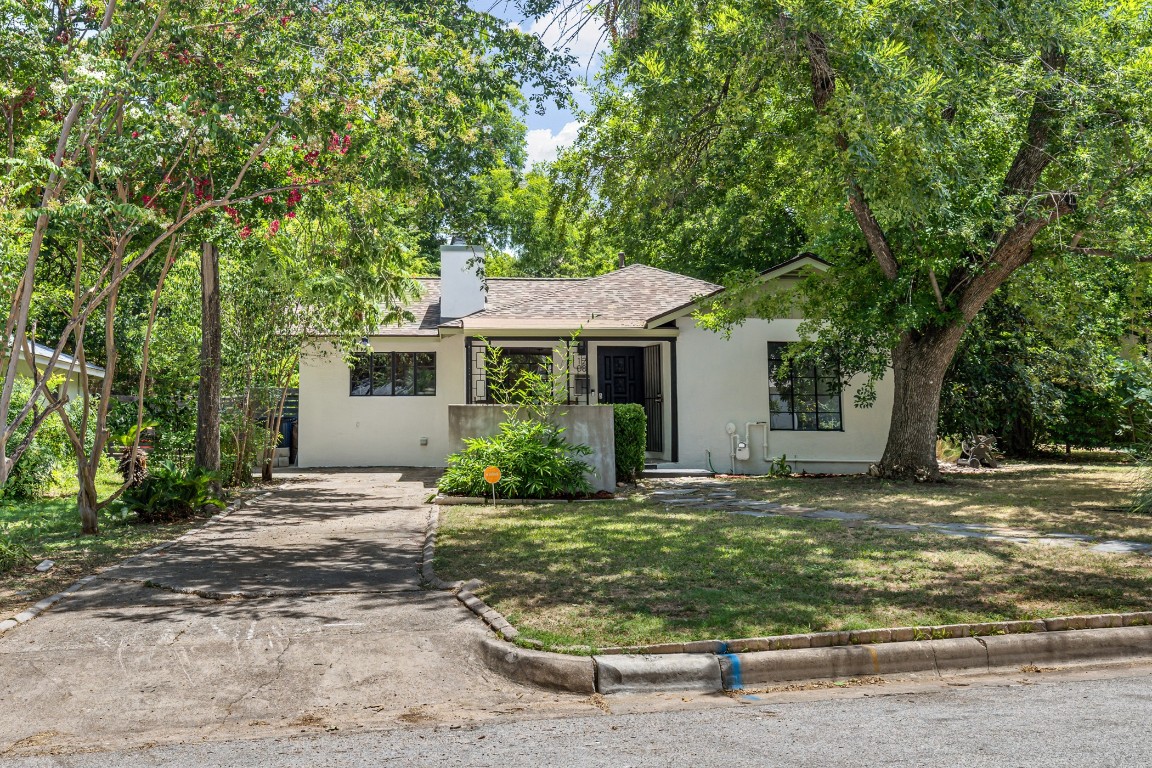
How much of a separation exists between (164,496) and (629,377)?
10573mm

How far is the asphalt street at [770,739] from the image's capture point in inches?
161

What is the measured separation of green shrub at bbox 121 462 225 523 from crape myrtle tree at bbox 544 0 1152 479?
6.60 metres

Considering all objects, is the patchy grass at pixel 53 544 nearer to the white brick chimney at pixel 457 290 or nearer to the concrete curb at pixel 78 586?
the concrete curb at pixel 78 586

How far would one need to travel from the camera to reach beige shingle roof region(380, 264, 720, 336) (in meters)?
18.4

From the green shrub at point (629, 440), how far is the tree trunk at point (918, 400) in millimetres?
4084

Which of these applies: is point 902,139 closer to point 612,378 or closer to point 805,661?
point 805,661

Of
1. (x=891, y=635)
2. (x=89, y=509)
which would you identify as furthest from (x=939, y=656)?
(x=89, y=509)

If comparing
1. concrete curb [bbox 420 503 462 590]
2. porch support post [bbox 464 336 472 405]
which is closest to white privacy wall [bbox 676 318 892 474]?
porch support post [bbox 464 336 472 405]

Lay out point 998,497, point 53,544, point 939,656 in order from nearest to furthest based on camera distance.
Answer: point 939,656 < point 53,544 < point 998,497

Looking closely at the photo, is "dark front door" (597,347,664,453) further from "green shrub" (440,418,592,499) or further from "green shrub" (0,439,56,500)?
Answer: "green shrub" (0,439,56,500)

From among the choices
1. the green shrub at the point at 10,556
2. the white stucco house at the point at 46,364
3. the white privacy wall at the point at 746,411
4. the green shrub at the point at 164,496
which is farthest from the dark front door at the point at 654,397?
the green shrub at the point at 10,556

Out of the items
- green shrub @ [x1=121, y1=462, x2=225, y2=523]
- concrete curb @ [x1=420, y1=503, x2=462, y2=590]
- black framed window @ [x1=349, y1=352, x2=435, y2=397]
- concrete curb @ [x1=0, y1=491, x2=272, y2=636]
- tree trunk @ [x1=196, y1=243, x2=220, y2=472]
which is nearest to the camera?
concrete curb @ [x1=0, y1=491, x2=272, y2=636]

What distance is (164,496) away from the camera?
11273mm

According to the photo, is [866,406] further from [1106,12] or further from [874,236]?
[1106,12]
